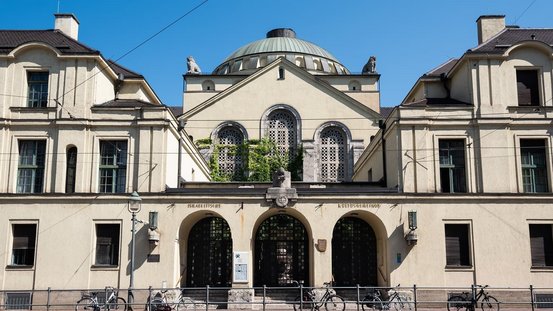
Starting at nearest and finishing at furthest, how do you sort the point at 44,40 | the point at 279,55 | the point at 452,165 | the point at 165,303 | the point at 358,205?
the point at 165,303 → the point at 358,205 → the point at 452,165 → the point at 44,40 → the point at 279,55

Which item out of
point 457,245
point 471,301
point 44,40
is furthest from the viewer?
point 44,40

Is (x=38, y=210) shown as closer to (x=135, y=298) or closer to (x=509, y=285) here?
(x=135, y=298)

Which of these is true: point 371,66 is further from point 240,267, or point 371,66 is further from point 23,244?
point 23,244

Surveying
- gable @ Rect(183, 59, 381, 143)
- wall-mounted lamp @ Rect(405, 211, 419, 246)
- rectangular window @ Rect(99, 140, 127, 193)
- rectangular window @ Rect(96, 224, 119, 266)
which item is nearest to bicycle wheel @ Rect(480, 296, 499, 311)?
wall-mounted lamp @ Rect(405, 211, 419, 246)

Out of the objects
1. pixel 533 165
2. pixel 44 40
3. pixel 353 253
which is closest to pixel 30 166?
pixel 44 40

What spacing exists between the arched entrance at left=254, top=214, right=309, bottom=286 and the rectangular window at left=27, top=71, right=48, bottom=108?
11667 millimetres

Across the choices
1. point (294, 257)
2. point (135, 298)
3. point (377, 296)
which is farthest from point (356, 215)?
point (135, 298)

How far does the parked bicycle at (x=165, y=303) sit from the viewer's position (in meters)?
20.6

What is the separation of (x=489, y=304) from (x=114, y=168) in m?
16.6

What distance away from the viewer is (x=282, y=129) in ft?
155

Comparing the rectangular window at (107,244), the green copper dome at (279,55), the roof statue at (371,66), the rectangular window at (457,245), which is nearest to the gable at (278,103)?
the green copper dome at (279,55)

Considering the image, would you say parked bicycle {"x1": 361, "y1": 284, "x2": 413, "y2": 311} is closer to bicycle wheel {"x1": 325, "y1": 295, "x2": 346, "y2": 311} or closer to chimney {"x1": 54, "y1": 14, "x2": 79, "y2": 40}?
bicycle wheel {"x1": 325, "y1": 295, "x2": 346, "y2": 311}

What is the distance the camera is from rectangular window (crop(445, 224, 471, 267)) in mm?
25578

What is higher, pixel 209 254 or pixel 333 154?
pixel 333 154
